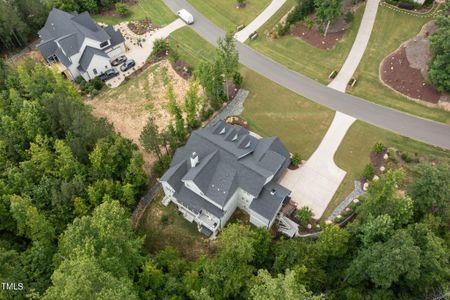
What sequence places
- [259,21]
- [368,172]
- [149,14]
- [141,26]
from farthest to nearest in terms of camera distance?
1. [149,14]
2. [141,26]
3. [259,21]
4. [368,172]

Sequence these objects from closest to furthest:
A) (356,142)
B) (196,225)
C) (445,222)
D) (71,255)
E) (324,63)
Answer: (71,255)
(445,222)
(196,225)
(356,142)
(324,63)

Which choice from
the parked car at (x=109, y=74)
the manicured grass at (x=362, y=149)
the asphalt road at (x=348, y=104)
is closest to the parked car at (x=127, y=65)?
the parked car at (x=109, y=74)

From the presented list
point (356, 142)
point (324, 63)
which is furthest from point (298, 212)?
point (324, 63)

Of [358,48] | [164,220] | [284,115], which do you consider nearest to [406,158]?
[284,115]

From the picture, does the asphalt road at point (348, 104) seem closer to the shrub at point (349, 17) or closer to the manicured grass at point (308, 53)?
the manicured grass at point (308, 53)

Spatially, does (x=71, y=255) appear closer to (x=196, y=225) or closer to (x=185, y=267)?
(x=185, y=267)

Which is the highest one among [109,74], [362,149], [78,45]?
[362,149]

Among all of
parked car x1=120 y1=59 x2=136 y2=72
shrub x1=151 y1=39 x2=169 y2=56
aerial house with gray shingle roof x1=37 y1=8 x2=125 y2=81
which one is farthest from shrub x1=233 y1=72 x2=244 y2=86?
aerial house with gray shingle roof x1=37 y1=8 x2=125 y2=81

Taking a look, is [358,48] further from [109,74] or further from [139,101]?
[109,74]
